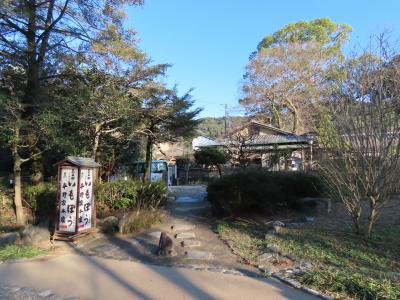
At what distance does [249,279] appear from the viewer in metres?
5.20

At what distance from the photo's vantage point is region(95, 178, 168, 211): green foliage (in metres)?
10.5

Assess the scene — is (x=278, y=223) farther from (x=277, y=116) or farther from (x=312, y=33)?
(x=312, y=33)

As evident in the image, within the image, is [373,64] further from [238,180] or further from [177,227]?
[177,227]

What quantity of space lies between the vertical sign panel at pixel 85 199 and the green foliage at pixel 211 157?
572 inches

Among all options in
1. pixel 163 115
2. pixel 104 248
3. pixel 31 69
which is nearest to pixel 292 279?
pixel 104 248

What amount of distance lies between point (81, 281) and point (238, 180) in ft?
16.6

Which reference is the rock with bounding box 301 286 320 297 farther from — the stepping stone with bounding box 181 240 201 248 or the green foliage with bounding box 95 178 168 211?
the green foliage with bounding box 95 178 168 211

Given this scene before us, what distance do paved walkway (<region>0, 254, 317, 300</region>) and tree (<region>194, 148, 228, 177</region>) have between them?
17240 millimetres

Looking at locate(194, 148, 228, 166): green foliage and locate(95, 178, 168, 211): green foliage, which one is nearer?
locate(95, 178, 168, 211): green foliage

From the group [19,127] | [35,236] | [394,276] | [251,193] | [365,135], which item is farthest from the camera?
[19,127]

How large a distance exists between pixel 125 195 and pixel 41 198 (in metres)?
2.98

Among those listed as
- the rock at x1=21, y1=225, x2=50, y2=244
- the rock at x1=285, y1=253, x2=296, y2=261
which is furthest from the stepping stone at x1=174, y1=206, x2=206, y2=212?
the rock at x1=285, y1=253, x2=296, y2=261

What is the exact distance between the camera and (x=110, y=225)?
29.8ft

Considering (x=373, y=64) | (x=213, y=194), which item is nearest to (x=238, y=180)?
(x=213, y=194)
